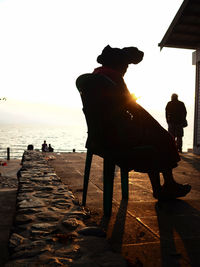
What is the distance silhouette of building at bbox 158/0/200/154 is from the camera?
868 cm

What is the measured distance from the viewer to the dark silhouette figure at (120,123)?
2.60 m

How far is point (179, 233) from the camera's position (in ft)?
7.71

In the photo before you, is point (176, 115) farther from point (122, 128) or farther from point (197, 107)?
point (122, 128)

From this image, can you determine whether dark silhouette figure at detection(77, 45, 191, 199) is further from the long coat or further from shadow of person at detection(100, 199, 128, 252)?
shadow of person at detection(100, 199, 128, 252)

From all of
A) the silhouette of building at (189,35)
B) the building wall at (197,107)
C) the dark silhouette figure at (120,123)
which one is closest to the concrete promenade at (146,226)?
the dark silhouette figure at (120,123)

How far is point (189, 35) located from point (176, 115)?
318 centimetres

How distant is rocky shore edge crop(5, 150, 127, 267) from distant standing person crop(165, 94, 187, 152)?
722cm

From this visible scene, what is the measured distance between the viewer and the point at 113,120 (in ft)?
8.54

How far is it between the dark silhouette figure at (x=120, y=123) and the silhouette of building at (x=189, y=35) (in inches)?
275

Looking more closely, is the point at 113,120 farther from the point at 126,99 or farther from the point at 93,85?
the point at 93,85

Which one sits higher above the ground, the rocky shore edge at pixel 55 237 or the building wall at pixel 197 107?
the building wall at pixel 197 107

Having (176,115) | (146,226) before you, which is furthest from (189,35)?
(146,226)

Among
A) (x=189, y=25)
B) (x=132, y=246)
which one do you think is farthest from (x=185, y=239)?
(x=189, y=25)

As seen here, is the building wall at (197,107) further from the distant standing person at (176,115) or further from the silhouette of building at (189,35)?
the distant standing person at (176,115)
